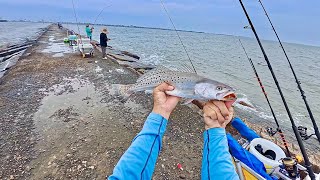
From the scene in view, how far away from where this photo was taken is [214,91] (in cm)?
254

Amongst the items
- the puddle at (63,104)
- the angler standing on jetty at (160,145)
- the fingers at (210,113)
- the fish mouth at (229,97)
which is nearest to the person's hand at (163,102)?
the angler standing on jetty at (160,145)

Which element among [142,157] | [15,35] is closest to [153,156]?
[142,157]

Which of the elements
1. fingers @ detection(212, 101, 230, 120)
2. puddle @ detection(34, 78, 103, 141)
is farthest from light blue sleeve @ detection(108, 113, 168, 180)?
puddle @ detection(34, 78, 103, 141)

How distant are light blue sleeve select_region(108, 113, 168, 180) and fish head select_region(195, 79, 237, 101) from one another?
660 millimetres

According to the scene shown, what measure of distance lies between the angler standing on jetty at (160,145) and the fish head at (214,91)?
7cm

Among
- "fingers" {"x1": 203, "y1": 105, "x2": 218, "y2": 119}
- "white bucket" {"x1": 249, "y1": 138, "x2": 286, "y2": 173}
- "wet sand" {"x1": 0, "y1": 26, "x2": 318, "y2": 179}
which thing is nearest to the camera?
"fingers" {"x1": 203, "y1": 105, "x2": 218, "y2": 119}

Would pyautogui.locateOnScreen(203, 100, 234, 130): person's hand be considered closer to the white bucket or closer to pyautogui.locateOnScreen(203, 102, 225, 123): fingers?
pyautogui.locateOnScreen(203, 102, 225, 123): fingers

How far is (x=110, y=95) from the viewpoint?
11.3 m

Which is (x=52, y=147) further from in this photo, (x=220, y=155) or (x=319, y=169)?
(x=319, y=169)

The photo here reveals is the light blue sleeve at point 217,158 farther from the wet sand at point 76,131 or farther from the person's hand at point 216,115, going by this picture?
the wet sand at point 76,131

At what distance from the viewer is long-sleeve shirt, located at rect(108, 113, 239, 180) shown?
2.06 meters

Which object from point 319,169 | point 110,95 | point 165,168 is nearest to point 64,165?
point 165,168

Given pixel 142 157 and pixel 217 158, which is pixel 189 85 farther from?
pixel 142 157

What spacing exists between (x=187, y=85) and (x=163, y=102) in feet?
1.87
